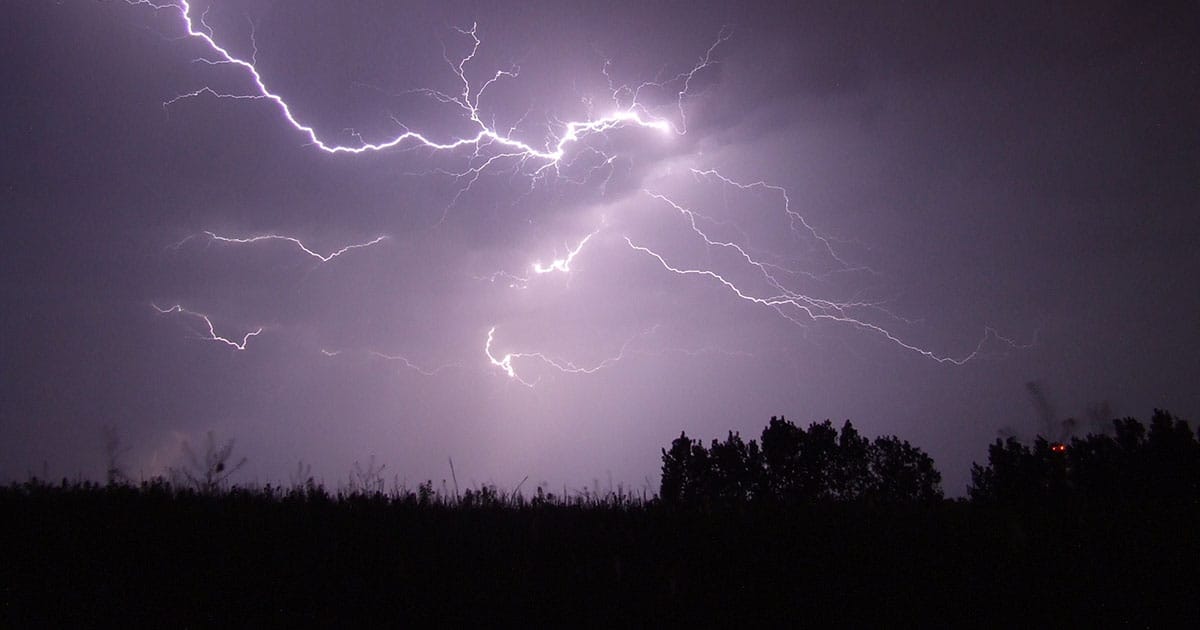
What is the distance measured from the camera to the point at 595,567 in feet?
11.2

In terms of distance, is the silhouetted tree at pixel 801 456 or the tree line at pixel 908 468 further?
the silhouetted tree at pixel 801 456

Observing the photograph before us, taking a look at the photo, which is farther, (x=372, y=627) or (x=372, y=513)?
(x=372, y=513)

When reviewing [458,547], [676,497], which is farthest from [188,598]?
[676,497]

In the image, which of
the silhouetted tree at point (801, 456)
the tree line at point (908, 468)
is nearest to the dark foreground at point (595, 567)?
the tree line at point (908, 468)

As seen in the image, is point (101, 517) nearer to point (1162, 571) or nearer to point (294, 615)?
point (294, 615)

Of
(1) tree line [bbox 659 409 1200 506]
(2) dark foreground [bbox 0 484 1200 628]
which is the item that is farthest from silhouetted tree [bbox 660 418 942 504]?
(2) dark foreground [bbox 0 484 1200 628]

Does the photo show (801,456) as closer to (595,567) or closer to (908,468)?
(908,468)

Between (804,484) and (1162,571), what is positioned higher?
(804,484)

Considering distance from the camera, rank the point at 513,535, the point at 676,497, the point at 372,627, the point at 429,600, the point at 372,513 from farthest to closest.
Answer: the point at 676,497 < the point at 372,513 < the point at 513,535 < the point at 429,600 < the point at 372,627

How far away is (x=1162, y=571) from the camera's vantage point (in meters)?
3.13

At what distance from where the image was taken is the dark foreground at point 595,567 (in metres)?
2.91

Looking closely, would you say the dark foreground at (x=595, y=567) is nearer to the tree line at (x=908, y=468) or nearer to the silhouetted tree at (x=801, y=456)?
the tree line at (x=908, y=468)

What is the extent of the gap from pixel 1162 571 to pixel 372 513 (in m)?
4.73

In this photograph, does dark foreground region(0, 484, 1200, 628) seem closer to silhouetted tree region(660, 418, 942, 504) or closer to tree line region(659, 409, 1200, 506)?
tree line region(659, 409, 1200, 506)
